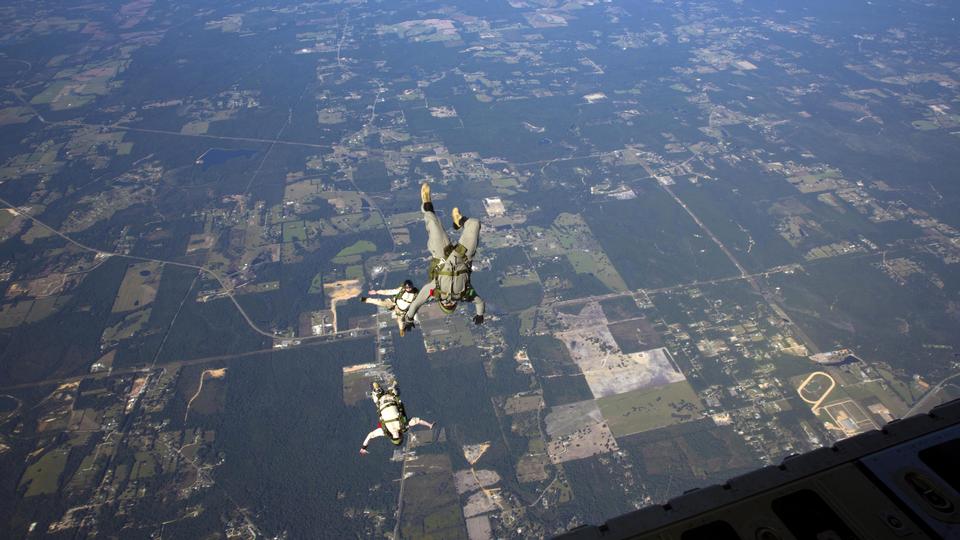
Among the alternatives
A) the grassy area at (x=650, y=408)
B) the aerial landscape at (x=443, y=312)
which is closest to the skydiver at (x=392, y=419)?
the aerial landscape at (x=443, y=312)

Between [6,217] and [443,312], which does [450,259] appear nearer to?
[443,312]

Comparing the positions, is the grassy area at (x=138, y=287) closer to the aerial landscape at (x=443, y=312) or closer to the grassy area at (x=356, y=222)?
the aerial landscape at (x=443, y=312)

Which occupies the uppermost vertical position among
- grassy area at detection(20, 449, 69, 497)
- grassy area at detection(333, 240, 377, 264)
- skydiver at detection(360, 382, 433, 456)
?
skydiver at detection(360, 382, 433, 456)

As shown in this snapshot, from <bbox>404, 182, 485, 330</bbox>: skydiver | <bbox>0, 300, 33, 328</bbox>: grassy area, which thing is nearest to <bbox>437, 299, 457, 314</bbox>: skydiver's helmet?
<bbox>404, 182, 485, 330</bbox>: skydiver

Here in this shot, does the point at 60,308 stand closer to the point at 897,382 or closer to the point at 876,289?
the point at 897,382

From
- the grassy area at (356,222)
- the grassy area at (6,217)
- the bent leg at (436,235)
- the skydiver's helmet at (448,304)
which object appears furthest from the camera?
the grassy area at (6,217)

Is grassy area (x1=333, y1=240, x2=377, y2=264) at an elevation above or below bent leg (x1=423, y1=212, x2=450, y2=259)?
below

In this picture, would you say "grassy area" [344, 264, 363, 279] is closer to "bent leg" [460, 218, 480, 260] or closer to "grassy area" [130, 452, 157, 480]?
"grassy area" [130, 452, 157, 480]

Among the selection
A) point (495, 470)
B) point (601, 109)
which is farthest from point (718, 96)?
point (495, 470)
